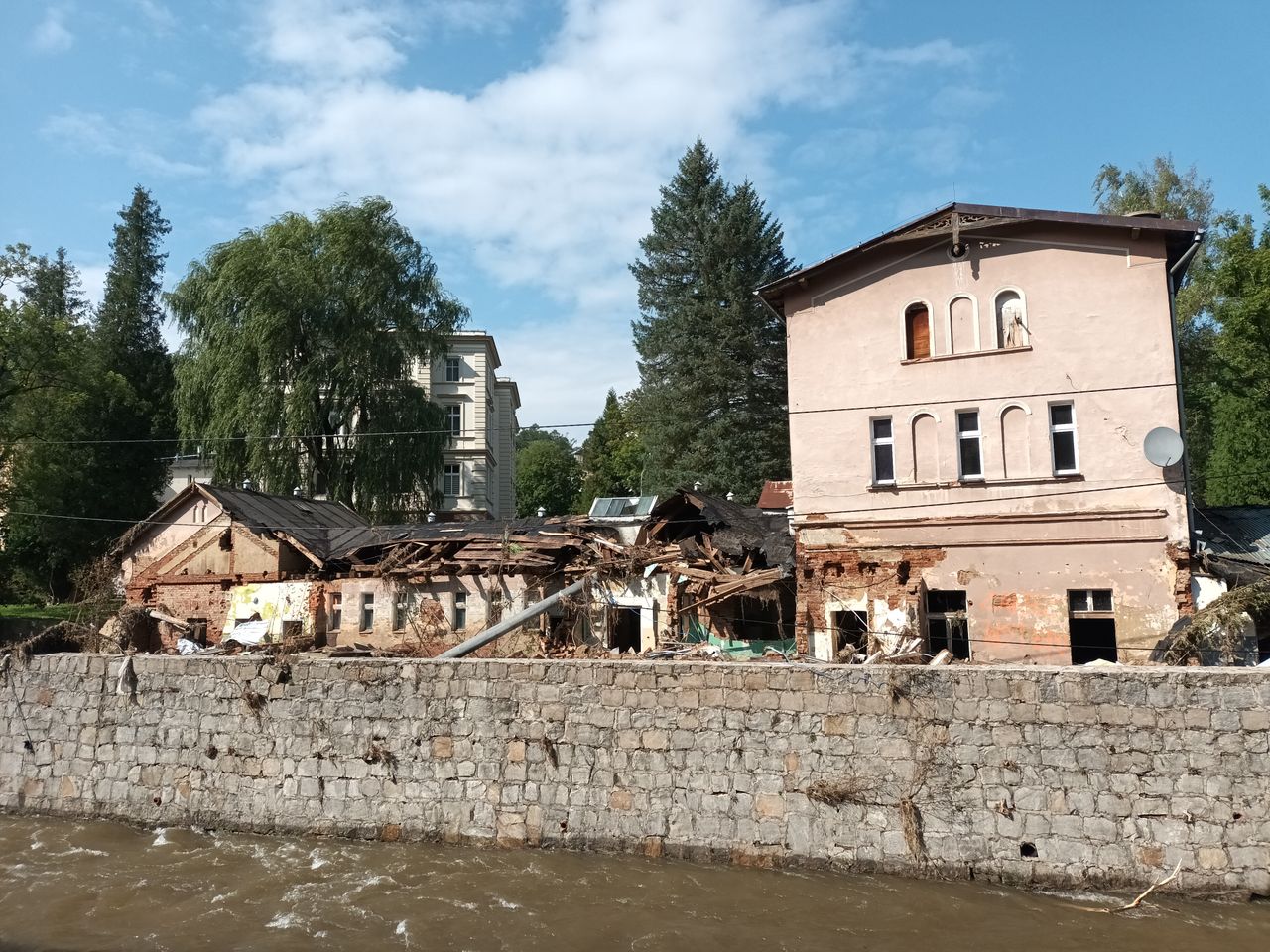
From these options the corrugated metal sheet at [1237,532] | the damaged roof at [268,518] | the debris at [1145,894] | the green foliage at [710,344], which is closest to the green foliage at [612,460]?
the green foliage at [710,344]

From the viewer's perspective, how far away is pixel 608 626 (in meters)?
18.0

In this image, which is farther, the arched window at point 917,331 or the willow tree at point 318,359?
the willow tree at point 318,359

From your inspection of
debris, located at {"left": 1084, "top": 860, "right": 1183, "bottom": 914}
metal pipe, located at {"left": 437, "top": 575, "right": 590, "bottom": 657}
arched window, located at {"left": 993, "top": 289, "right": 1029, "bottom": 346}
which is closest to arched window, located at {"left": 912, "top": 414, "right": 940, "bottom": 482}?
arched window, located at {"left": 993, "top": 289, "right": 1029, "bottom": 346}

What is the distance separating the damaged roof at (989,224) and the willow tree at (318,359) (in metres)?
17.2

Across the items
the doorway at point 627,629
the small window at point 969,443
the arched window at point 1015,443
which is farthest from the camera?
the doorway at point 627,629

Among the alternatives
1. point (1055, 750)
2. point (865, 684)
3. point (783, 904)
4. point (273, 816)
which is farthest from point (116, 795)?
point (1055, 750)

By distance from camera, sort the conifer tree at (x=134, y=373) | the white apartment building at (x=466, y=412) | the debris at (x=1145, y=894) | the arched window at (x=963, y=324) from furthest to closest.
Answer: the white apartment building at (x=466, y=412) < the conifer tree at (x=134, y=373) < the arched window at (x=963, y=324) < the debris at (x=1145, y=894)

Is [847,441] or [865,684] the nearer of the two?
[865,684]

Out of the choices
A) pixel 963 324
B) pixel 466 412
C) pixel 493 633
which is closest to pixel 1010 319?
pixel 963 324

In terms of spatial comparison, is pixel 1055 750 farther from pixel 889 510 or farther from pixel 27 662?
pixel 27 662

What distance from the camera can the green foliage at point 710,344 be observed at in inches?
1340

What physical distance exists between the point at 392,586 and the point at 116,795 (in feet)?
26.3

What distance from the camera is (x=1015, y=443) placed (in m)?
15.4

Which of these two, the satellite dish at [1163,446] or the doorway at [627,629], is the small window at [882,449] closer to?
the satellite dish at [1163,446]
